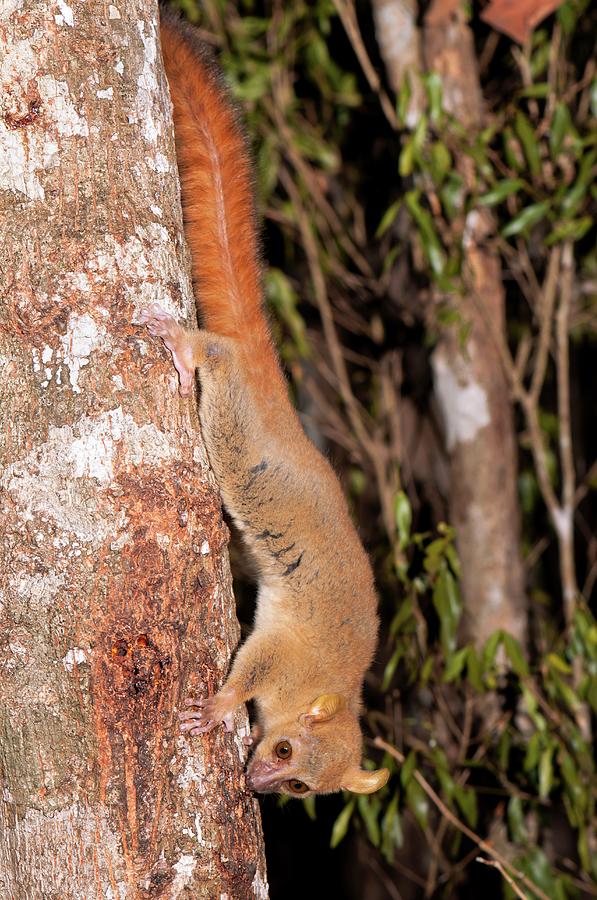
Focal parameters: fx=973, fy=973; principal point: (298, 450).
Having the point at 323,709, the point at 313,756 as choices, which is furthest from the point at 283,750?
the point at 323,709

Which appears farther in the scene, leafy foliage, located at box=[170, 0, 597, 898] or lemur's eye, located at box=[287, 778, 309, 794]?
leafy foliage, located at box=[170, 0, 597, 898]

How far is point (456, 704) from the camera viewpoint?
209 inches

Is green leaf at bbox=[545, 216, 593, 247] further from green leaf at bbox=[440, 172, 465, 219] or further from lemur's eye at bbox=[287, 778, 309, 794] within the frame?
lemur's eye at bbox=[287, 778, 309, 794]

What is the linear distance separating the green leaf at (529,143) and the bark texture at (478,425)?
31 cm

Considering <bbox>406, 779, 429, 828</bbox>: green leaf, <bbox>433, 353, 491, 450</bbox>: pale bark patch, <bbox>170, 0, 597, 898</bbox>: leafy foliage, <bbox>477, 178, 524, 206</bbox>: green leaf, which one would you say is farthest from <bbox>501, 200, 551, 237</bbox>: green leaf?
<bbox>406, 779, 429, 828</bbox>: green leaf

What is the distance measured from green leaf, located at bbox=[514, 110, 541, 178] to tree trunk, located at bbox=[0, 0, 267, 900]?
2.75 m

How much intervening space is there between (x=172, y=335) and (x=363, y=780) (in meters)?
1.78

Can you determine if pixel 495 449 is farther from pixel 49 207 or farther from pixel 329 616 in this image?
pixel 49 207

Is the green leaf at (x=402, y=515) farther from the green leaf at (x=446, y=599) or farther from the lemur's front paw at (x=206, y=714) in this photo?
the lemur's front paw at (x=206, y=714)

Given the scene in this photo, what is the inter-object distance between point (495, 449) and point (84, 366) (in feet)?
10.5

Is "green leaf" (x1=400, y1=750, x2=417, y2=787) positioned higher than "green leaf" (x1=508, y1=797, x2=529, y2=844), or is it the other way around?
"green leaf" (x1=400, y1=750, x2=417, y2=787)

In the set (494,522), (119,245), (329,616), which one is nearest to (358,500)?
(494,522)

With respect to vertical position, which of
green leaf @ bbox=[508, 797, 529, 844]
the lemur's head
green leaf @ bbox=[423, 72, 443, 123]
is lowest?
green leaf @ bbox=[508, 797, 529, 844]

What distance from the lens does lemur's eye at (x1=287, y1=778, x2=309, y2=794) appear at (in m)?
3.35
